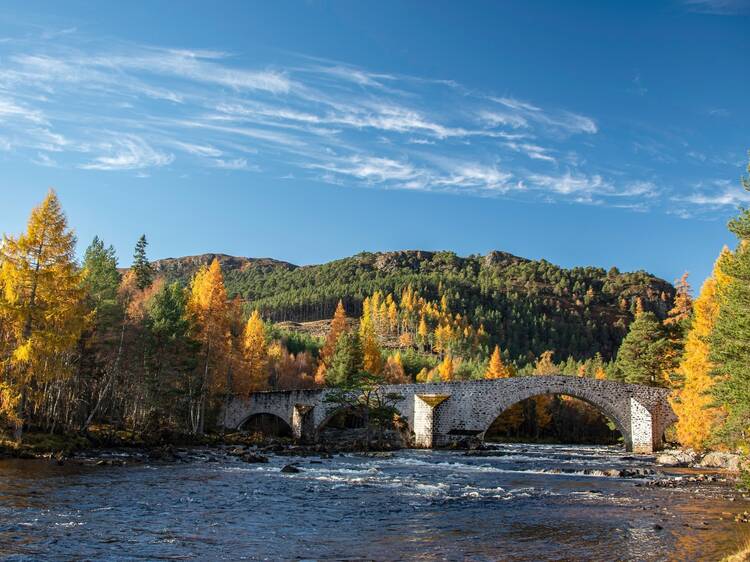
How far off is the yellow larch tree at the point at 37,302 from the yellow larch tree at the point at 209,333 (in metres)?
17.4

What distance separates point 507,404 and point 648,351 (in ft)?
49.1

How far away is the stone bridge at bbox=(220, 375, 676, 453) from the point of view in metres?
43.9

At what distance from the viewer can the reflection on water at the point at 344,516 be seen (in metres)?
10.9

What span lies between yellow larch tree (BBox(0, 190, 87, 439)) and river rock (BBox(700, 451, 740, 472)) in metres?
31.7

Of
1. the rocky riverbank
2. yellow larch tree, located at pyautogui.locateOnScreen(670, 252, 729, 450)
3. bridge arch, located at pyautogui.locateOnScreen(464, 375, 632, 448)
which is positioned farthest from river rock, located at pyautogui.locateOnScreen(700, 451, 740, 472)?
bridge arch, located at pyautogui.locateOnScreen(464, 375, 632, 448)

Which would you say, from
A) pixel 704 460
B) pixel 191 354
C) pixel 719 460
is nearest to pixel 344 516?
pixel 719 460

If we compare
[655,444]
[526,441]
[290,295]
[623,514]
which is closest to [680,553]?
[623,514]

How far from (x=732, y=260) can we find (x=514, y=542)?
41.3 feet

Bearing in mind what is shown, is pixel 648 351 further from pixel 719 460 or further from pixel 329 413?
pixel 329 413

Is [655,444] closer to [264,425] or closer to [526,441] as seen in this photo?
[526,441]

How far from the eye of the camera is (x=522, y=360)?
138875 mm

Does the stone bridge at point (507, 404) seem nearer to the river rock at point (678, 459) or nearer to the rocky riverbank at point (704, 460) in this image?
the rocky riverbank at point (704, 460)

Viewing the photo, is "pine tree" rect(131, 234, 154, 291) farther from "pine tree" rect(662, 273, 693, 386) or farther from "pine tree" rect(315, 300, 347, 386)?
Answer: "pine tree" rect(662, 273, 693, 386)

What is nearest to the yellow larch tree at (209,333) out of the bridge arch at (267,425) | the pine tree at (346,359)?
the pine tree at (346,359)
